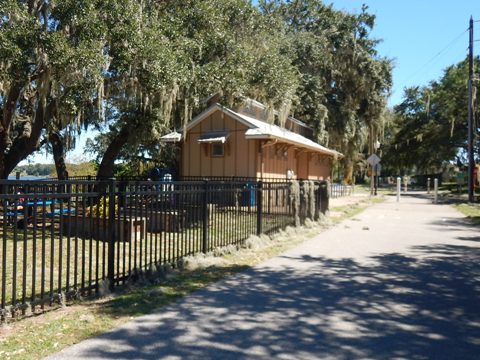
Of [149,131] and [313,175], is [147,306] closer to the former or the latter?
[149,131]

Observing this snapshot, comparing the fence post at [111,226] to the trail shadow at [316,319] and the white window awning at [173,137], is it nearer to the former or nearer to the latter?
the trail shadow at [316,319]

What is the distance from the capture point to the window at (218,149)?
20953 mm

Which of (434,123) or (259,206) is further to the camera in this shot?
(434,123)

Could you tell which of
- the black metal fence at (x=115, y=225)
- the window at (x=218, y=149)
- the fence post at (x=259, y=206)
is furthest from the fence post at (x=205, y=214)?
the window at (x=218, y=149)

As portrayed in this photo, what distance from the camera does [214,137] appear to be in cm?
2036

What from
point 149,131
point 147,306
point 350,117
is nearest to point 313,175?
point 350,117

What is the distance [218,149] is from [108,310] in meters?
16.2

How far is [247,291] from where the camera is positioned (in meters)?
6.26

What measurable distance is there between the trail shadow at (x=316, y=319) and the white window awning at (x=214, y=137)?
12.5 metres

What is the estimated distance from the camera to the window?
20953 mm

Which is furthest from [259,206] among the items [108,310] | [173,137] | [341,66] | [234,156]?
[341,66]

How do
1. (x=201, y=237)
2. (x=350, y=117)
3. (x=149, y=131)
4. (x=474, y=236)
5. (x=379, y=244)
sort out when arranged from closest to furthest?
1. (x=201, y=237)
2. (x=379, y=244)
3. (x=474, y=236)
4. (x=149, y=131)
5. (x=350, y=117)

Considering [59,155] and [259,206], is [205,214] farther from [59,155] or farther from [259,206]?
[59,155]

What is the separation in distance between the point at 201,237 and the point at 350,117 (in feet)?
84.1
